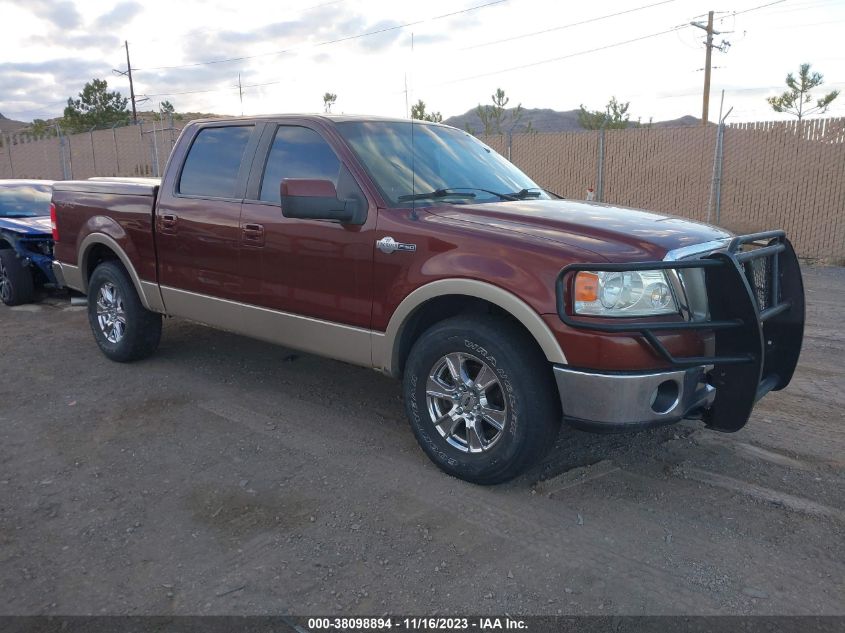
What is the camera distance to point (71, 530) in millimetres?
3373

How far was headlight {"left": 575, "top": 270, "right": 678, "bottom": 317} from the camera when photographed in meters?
3.26

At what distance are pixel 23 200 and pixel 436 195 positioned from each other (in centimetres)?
747

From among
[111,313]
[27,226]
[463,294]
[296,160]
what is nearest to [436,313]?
[463,294]

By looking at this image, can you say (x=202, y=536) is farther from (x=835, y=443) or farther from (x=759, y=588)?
(x=835, y=443)

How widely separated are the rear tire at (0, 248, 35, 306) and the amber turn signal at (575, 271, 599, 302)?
7538mm

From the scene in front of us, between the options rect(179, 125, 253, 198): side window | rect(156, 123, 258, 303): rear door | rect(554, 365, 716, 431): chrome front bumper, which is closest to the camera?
rect(554, 365, 716, 431): chrome front bumper

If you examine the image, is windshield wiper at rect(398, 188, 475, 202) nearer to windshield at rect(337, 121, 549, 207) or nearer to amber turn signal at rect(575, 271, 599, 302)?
windshield at rect(337, 121, 549, 207)

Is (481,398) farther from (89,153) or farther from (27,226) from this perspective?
(89,153)

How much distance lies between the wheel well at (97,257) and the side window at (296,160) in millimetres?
2100

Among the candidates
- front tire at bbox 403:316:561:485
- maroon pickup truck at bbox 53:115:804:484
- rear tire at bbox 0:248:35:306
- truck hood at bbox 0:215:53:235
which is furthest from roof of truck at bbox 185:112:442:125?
rear tire at bbox 0:248:35:306

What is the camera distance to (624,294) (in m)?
3.28

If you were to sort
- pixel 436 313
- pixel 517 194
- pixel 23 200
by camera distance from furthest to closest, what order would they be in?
pixel 23 200 → pixel 517 194 → pixel 436 313

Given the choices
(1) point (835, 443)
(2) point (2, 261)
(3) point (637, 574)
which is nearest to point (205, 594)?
(3) point (637, 574)

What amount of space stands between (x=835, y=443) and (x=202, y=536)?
3.69m
